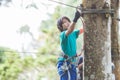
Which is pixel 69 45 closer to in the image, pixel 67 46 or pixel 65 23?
pixel 67 46

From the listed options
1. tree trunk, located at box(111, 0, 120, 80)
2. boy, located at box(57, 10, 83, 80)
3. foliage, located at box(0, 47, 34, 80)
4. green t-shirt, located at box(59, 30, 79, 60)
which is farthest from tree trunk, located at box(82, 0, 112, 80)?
foliage, located at box(0, 47, 34, 80)

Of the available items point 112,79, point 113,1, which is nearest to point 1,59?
point 113,1

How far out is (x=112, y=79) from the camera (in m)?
2.28

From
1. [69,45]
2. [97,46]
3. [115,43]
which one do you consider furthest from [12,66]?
[97,46]

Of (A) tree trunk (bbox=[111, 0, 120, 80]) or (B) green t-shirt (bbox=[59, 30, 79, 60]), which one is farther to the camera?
(A) tree trunk (bbox=[111, 0, 120, 80])

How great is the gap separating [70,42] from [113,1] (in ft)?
2.04

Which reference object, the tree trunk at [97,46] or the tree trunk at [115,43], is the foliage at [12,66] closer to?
the tree trunk at [115,43]

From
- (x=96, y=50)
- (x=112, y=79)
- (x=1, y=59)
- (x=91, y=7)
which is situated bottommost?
(x=1, y=59)

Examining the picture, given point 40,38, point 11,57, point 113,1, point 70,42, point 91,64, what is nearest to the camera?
point 91,64

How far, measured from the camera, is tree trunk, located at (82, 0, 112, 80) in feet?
7.25

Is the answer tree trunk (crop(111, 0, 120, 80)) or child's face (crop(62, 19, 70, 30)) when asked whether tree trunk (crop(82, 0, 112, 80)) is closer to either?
child's face (crop(62, 19, 70, 30))

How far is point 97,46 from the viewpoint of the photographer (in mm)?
2223

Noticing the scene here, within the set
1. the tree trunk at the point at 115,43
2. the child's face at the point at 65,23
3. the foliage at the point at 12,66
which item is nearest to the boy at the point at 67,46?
Answer: the child's face at the point at 65,23

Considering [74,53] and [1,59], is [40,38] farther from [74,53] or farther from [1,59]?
[74,53]
